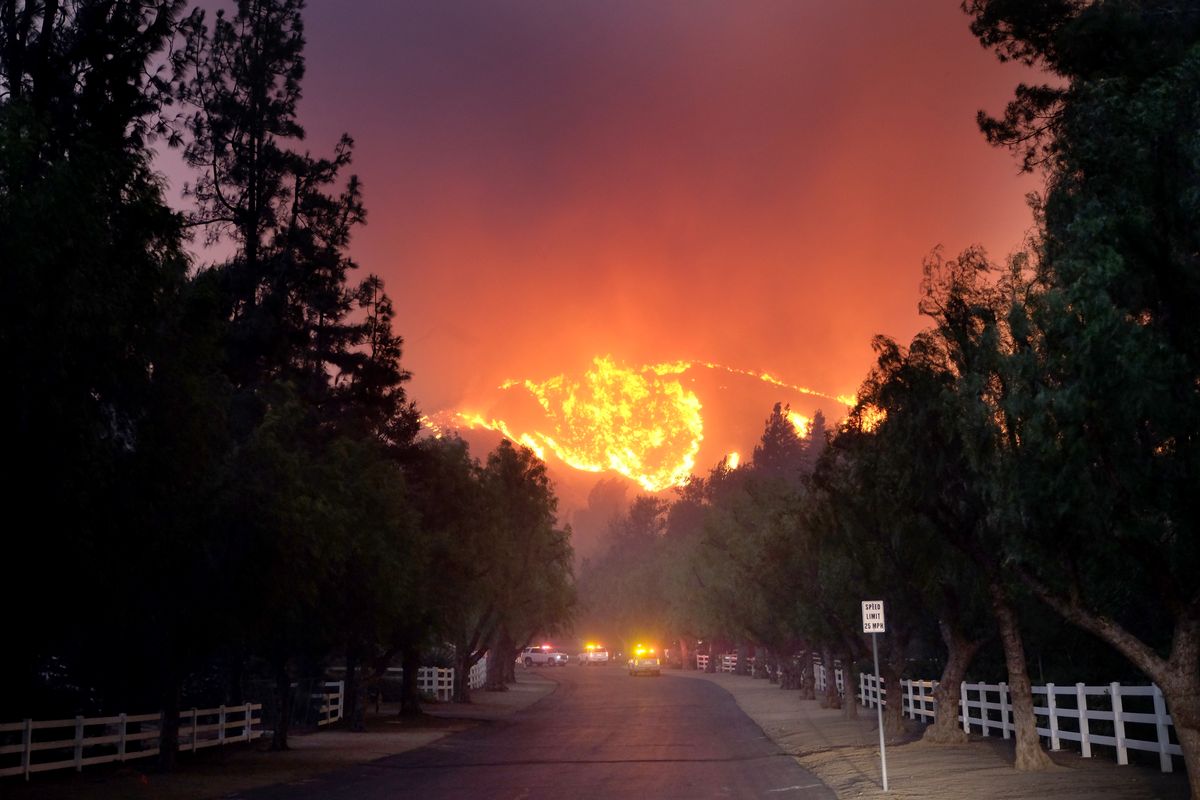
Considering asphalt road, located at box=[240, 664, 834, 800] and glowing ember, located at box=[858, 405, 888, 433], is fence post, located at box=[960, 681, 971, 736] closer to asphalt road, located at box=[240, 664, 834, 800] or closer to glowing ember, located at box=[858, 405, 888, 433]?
asphalt road, located at box=[240, 664, 834, 800]

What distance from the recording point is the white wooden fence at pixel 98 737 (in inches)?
773

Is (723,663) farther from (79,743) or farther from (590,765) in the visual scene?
(79,743)

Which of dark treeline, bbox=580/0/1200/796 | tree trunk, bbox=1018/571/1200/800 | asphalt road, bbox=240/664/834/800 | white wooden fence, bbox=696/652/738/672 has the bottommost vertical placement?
asphalt road, bbox=240/664/834/800

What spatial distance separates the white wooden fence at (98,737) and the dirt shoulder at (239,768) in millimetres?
272

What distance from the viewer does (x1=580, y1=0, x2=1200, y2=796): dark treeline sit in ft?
42.3

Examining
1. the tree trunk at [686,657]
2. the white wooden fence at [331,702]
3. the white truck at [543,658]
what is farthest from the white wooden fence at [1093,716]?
the white truck at [543,658]

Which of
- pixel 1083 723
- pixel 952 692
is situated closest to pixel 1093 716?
pixel 1083 723

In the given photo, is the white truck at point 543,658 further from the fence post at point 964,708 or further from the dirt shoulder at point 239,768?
the fence post at point 964,708

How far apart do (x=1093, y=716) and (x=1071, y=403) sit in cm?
1032

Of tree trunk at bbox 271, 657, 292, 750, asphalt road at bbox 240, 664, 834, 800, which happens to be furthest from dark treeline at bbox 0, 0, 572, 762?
asphalt road at bbox 240, 664, 834, 800

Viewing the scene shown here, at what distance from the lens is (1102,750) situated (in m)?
22.0

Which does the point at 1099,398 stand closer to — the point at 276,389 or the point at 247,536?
the point at 247,536

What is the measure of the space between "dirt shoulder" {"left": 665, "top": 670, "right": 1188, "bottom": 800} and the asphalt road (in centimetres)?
80

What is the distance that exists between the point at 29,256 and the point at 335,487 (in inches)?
540
